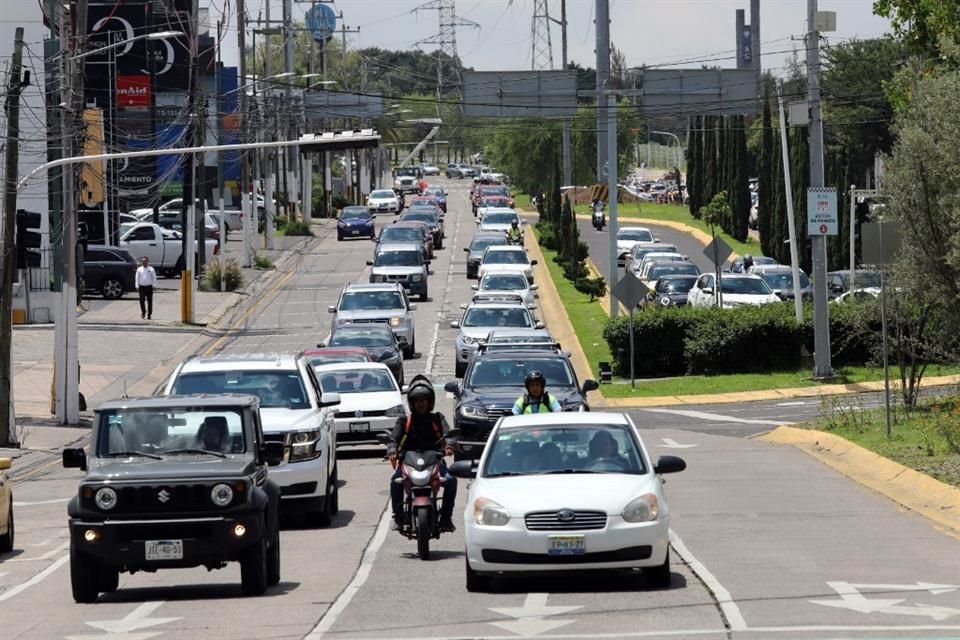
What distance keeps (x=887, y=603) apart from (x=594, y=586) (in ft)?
8.74

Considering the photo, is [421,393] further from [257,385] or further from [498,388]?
[498,388]

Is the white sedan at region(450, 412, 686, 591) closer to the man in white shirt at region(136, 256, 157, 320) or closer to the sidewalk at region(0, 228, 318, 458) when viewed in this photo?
the sidewalk at region(0, 228, 318, 458)

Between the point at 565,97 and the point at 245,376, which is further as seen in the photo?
the point at 565,97

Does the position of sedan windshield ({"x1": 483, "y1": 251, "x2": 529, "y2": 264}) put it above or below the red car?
above

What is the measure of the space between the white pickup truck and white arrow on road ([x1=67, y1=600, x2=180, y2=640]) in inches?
2169

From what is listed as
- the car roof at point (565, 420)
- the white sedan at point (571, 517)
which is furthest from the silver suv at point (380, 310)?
the white sedan at point (571, 517)

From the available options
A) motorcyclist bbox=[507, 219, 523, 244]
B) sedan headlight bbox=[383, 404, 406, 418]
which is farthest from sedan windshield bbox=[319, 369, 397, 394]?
motorcyclist bbox=[507, 219, 523, 244]

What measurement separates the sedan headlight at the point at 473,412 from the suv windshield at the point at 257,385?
616cm

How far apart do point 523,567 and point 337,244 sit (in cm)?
7617

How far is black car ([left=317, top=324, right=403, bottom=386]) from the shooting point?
40.7 m

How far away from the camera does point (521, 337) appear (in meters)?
37.4

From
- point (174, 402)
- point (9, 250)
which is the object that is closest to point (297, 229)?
point (9, 250)

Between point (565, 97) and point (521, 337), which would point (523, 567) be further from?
point (565, 97)

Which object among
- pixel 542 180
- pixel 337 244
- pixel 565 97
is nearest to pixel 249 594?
pixel 565 97
